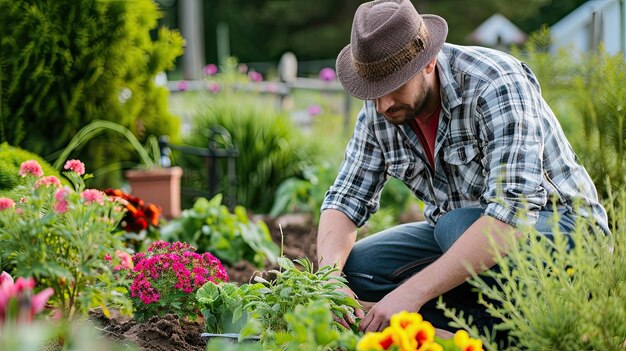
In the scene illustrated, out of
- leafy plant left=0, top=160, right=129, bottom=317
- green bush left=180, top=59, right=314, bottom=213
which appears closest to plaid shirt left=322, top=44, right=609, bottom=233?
leafy plant left=0, top=160, right=129, bottom=317

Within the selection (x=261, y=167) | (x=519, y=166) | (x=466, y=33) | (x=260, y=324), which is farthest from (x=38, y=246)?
(x=466, y=33)

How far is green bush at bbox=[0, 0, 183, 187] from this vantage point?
175 inches

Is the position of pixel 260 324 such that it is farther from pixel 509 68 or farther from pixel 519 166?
pixel 509 68

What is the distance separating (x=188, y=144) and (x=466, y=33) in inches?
1011

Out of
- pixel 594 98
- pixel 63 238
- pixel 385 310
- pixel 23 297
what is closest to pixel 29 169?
pixel 63 238

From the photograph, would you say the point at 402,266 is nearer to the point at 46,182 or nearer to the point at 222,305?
the point at 222,305

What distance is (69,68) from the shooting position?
4.60 metres

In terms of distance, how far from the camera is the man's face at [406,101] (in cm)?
268

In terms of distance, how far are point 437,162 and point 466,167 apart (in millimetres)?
121

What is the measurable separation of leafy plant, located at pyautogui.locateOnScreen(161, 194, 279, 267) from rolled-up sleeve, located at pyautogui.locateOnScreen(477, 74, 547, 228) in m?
1.52

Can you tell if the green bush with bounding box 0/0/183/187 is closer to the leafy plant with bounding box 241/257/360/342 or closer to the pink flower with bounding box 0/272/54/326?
the leafy plant with bounding box 241/257/360/342

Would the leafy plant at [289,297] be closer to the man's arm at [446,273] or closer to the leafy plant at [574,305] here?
the man's arm at [446,273]

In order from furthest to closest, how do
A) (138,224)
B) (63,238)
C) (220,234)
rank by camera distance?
1. (220,234)
2. (138,224)
3. (63,238)

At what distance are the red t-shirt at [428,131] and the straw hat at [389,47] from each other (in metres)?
0.36
